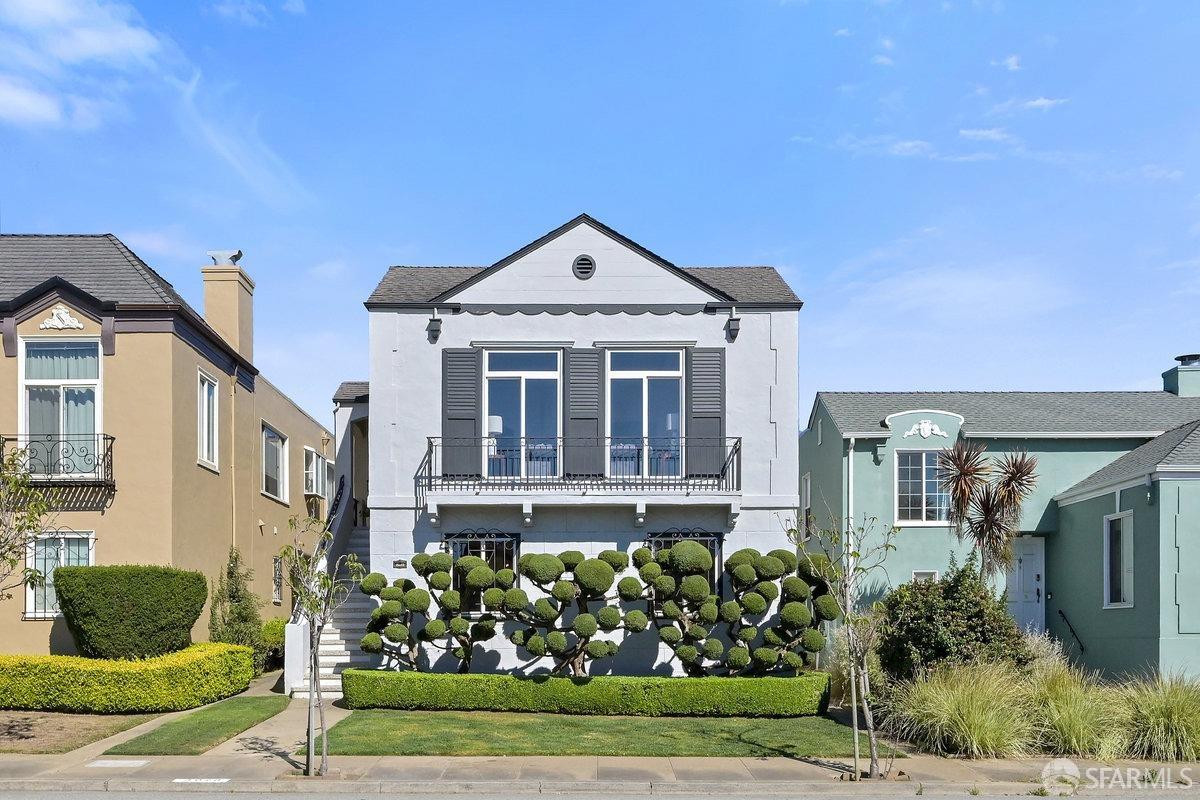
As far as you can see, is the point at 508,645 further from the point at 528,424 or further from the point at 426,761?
the point at 426,761

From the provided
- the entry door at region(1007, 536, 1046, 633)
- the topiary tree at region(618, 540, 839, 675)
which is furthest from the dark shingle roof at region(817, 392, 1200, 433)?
the topiary tree at region(618, 540, 839, 675)

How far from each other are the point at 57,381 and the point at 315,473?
1013 cm

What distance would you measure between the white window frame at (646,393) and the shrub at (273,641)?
26.0 ft

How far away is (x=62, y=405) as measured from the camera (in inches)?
686

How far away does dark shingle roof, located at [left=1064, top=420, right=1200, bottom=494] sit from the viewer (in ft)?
58.7

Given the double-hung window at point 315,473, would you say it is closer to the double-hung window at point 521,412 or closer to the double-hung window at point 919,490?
the double-hung window at point 521,412

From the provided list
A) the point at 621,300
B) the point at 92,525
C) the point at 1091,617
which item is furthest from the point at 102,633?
the point at 1091,617

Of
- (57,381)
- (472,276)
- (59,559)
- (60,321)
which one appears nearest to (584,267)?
(472,276)

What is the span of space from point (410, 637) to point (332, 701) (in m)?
1.62

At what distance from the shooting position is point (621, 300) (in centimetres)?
1833

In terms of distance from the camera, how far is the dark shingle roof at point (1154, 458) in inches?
704

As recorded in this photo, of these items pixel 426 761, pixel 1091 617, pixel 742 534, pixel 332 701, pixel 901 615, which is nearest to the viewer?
pixel 426 761

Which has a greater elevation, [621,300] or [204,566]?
[621,300]

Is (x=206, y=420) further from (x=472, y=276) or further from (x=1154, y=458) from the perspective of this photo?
(x=1154, y=458)
